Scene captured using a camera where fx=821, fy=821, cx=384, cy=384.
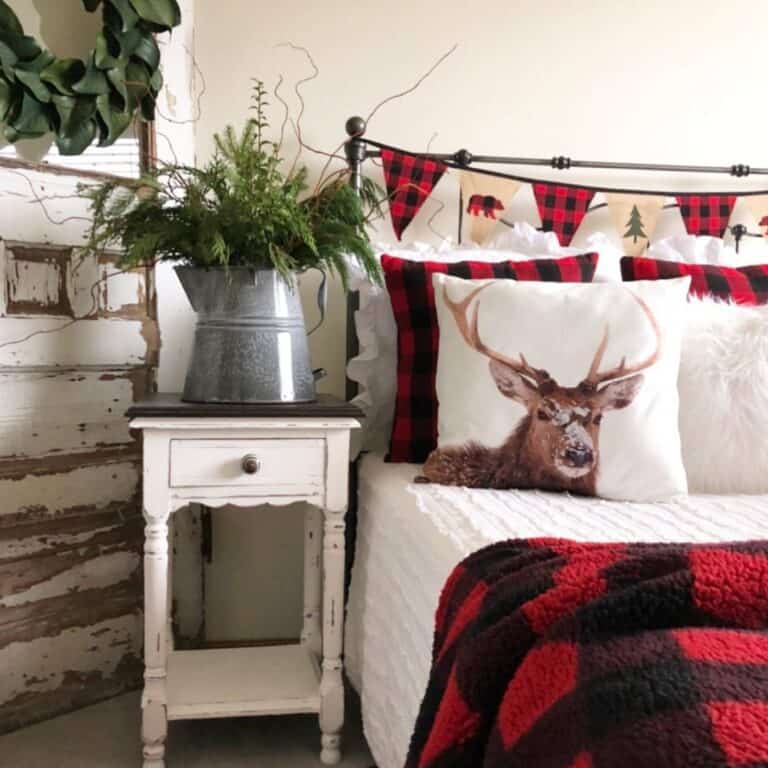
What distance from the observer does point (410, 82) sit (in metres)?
1.97

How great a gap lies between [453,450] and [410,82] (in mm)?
1016

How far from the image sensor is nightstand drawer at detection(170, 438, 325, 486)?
1405mm

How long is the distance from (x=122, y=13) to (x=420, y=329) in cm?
85

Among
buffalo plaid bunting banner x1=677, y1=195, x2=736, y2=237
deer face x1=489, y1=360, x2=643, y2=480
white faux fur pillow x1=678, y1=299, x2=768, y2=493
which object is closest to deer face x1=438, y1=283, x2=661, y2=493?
deer face x1=489, y1=360, x2=643, y2=480

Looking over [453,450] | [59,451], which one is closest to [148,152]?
[59,451]

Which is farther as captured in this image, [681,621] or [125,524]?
[125,524]

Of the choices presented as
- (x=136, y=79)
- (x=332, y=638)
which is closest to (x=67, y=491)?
(x=332, y=638)

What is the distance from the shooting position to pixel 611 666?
59 centimetres

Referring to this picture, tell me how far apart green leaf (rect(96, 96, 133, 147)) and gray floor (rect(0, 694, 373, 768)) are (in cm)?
119

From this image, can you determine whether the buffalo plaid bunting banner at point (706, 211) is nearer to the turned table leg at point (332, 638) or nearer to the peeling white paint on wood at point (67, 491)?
the turned table leg at point (332, 638)

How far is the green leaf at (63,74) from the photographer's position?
1561mm

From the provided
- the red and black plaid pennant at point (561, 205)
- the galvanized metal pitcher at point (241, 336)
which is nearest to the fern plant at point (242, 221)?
the galvanized metal pitcher at point (241, 336)

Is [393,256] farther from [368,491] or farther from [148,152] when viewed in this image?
[148,152]

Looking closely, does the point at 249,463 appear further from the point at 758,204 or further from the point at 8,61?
the point at 758,204
